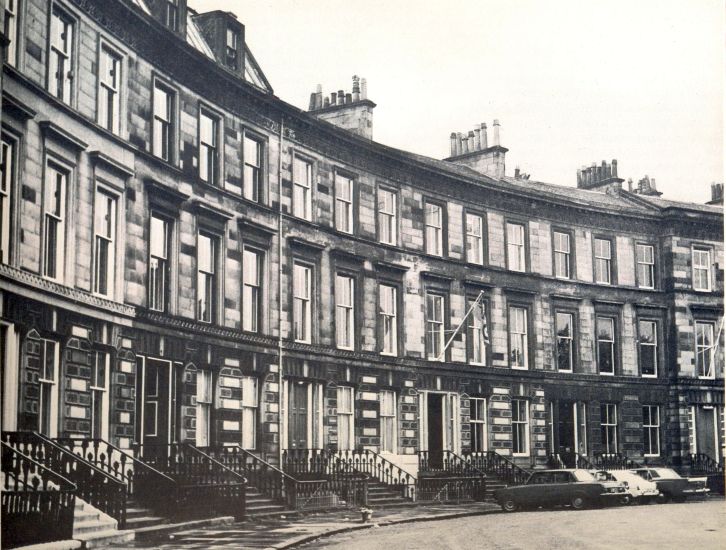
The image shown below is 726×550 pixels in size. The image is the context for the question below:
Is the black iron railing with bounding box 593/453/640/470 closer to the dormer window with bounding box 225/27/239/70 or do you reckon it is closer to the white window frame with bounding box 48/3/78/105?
the dormer window with bounding box 225/27/239/70

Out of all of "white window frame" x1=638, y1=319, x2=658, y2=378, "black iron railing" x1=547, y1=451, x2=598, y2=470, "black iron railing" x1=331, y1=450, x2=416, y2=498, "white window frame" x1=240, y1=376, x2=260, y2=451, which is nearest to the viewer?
"white window frame" x1=240, y1=376, x2=260, y2=451

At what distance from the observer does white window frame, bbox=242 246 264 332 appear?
47.6 ft

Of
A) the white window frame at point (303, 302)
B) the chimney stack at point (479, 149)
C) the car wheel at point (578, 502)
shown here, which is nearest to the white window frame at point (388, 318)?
the white window frame at point (303, 302)

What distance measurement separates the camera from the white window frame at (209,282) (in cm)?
1345

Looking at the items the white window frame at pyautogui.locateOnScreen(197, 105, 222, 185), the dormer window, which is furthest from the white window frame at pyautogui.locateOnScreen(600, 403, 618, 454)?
the dormer window

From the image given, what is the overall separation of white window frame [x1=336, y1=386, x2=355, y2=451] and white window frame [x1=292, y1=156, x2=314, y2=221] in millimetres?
2613

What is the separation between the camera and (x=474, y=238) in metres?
20.0

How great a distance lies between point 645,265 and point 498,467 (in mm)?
4274

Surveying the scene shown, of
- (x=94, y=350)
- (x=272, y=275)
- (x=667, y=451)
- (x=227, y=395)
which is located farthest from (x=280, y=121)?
(x=667, y=451)

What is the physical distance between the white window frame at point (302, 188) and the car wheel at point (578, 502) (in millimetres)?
6464

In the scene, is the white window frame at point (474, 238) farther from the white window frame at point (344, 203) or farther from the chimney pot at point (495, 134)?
the chimney pot at point (495, 134)

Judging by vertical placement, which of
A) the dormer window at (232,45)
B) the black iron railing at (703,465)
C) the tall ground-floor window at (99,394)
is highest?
the dormer window at (232,45)

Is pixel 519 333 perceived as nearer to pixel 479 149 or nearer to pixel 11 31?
pixel 479 149

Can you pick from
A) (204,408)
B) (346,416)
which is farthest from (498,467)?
(204,408)
